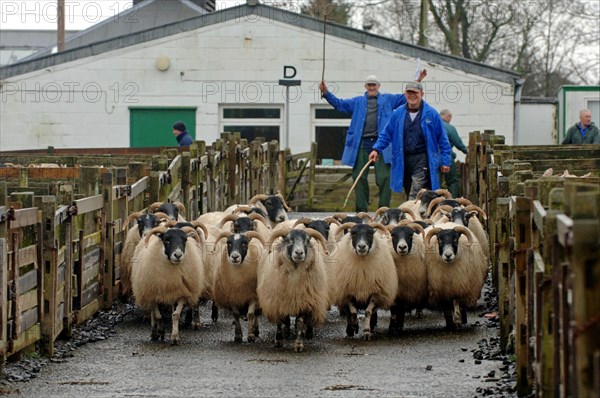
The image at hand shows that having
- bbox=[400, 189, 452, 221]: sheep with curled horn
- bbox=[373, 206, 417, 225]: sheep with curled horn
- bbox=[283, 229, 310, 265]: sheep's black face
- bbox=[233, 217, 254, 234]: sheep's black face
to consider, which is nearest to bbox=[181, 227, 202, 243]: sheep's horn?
bbox=[233, 217, 254, 234]: sheep's black face

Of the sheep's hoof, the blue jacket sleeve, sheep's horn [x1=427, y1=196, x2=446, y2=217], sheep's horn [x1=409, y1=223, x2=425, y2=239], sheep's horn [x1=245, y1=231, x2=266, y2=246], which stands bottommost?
the sheep's hoof

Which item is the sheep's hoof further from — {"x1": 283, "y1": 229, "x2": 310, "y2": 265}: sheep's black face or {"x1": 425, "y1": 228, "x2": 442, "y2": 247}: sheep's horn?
{"x1": 425, "y1": 228, "x2": 442, "y2": 247}: sheep's horn

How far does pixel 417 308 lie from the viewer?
1329cm

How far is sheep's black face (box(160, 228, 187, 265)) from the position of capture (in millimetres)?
11992

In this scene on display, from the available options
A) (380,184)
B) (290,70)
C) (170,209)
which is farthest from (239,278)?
(290,70)

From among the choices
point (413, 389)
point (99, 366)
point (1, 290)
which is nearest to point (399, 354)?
point (413, 389)

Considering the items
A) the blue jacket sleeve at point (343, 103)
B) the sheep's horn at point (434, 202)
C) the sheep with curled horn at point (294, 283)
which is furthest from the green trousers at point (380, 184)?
the sheep with curled horn at point (294, 283)

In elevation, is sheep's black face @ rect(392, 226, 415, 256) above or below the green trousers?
below

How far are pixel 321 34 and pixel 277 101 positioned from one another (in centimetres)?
204

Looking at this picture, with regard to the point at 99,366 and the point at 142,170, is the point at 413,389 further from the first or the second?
the point at 142,170

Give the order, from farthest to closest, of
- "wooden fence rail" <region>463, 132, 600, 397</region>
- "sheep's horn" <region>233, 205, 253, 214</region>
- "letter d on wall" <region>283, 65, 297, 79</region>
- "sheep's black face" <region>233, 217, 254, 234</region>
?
"letter d on wall" <region>283, 65, 297, 79</region> → "sheep's horn" <region>233, 205, 253, 214</region> → "sheep's black face" <region>233, 217, 254, 234</region> → "wooden fence rail" <region>463, 132, 600, 397</region>

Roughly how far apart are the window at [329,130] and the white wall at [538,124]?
16.4 ft

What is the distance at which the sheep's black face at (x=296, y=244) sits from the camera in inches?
455

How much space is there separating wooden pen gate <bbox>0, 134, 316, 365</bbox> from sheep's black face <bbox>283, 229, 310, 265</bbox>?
6.71ft
